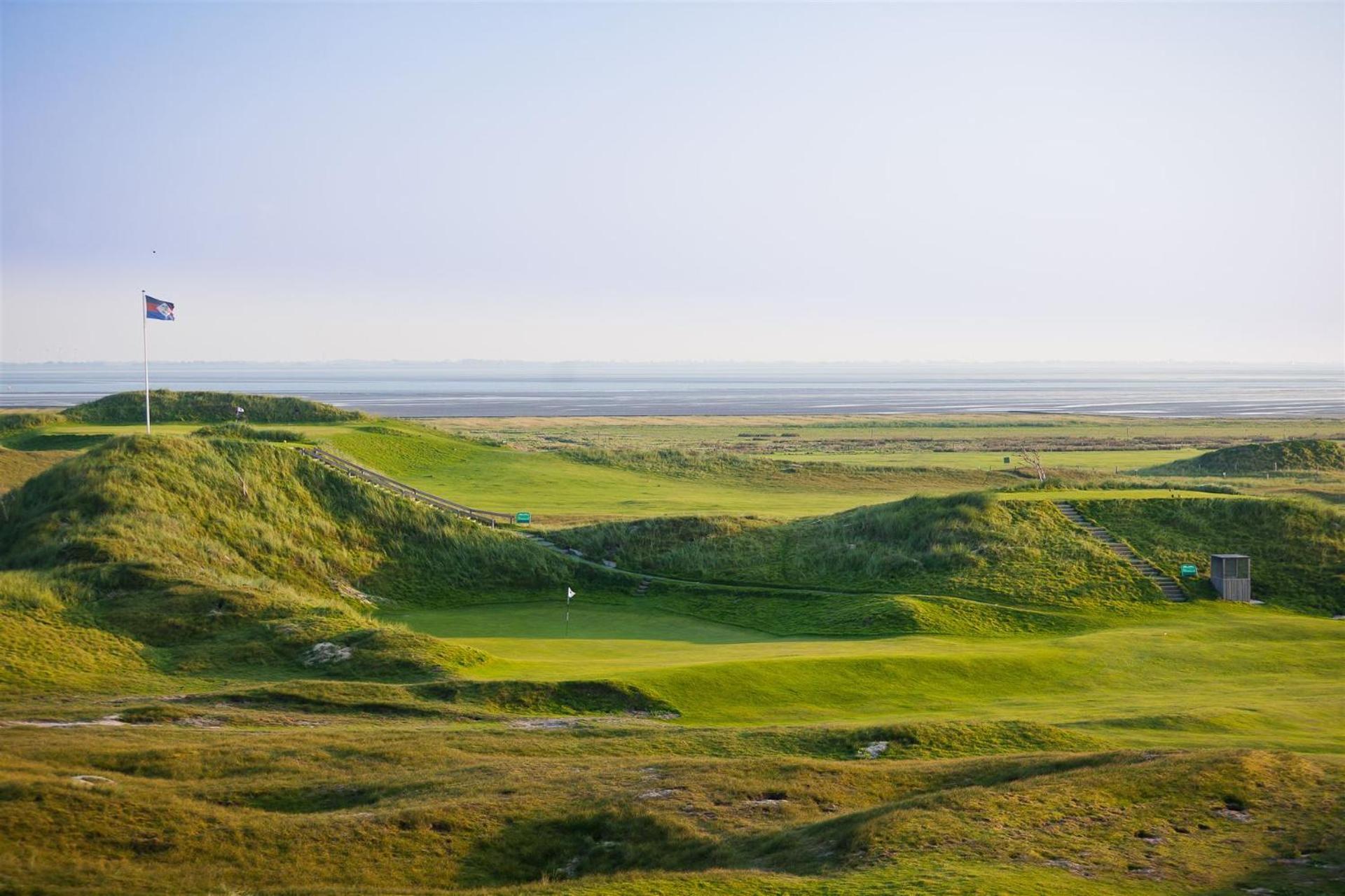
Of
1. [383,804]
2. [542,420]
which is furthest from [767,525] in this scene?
[542,420]

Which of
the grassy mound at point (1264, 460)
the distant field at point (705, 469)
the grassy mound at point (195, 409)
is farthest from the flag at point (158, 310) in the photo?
the grassy mound at point (1264, 460)

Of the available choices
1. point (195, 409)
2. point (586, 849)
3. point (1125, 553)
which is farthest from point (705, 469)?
point (586, 849)

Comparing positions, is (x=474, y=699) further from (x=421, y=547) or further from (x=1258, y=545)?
(x=1258, y=545)

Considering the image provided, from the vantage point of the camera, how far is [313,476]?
182ft

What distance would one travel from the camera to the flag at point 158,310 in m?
50.1

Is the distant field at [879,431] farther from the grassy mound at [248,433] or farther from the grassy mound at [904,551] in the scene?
the grassy mound at [904,551]

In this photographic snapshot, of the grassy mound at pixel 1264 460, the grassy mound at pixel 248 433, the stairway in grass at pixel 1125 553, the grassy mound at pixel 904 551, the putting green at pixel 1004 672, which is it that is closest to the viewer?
the putting green at pixel 1004 672

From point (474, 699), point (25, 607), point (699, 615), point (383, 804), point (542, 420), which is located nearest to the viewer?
point (383, 804)

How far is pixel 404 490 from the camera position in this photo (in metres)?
60.2

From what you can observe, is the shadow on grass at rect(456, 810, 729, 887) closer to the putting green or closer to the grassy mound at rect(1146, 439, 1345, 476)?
the putting green

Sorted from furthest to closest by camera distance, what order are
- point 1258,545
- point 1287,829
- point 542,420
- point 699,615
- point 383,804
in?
point 542,420
point 1258,545
point 699,615
point 383,804
point 1287,829

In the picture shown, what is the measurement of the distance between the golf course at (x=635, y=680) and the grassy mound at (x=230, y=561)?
0.18 m

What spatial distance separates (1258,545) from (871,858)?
39962mm

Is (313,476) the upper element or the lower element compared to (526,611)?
upper
